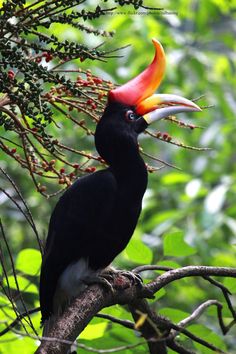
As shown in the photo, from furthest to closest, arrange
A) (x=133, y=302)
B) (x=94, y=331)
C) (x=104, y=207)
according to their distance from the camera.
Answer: (x=104, y=207), (x=94, y=331), (x=133, y=302)

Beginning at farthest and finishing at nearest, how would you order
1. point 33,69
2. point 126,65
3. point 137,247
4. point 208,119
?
point 208,119 < point 126,65 < point 137,247 < point 33,69

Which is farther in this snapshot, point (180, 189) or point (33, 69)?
point (180, 189)

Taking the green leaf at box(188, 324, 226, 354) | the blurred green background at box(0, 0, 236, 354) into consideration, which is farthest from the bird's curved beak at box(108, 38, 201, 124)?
the blurred green background at box(0, 0, 236, 354)

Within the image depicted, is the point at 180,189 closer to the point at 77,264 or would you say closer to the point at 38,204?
the point at 38,204

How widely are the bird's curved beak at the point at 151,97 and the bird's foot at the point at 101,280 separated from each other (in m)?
0.46

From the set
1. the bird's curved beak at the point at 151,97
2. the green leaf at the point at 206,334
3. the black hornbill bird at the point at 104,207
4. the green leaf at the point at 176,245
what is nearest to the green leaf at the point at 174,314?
the green leaf at the point at 206,334

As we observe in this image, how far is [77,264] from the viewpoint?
7.35 ft

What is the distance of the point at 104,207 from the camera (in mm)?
2197

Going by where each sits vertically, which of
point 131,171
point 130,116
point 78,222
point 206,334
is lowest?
point 206,334

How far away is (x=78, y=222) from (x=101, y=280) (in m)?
0.23

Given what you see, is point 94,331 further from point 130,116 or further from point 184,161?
point 184,161

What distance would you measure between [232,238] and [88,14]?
320 centimetres

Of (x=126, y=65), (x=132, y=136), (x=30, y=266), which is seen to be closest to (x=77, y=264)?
(x=30, y=266)

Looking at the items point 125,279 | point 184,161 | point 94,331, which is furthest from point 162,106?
point 184,161
